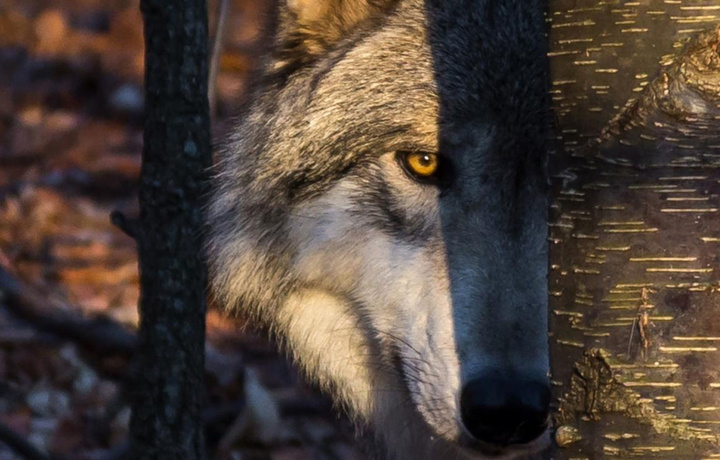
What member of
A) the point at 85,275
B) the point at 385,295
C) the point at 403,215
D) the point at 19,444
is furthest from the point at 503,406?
the point at 85,275

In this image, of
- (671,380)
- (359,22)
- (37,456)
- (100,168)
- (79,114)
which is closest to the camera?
(671,380)

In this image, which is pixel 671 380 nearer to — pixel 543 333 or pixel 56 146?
pixel 543 333

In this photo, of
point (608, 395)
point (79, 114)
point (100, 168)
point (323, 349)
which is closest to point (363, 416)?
point (323, 349)

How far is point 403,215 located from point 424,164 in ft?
0.56

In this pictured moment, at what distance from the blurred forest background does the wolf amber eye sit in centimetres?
113

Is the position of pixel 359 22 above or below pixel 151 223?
above

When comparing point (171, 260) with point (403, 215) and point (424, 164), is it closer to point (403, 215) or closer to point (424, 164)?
point (403, 215)

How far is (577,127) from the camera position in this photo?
1995 mm

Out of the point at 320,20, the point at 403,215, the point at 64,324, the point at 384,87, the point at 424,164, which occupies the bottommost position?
the point at 64,324

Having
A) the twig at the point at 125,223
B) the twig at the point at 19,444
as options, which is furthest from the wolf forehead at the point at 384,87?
the twig at the point at 19,444

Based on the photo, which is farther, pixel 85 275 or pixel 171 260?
pixel 85 275

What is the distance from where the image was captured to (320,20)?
12.5 ft

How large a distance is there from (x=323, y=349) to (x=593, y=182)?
78.0 inches

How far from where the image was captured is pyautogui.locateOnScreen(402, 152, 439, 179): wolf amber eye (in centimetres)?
335
